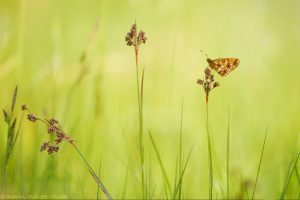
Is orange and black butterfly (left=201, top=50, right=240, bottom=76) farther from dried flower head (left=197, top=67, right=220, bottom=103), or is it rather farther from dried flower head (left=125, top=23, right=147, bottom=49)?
dried flower head (left=125, top=23, right=147, bottom=49)

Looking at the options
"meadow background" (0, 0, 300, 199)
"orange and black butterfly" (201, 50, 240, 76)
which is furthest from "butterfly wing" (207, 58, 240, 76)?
"meadow background" (0, 0, 300, 199)

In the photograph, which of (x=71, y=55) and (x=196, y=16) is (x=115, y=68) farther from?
(x=196, y=16)

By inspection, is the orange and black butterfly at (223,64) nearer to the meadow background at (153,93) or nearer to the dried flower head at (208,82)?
the dried flower head at (208,82)

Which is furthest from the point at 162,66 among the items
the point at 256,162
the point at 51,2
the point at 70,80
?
the point at 51,2

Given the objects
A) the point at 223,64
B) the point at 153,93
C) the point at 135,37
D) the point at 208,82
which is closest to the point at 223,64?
the point at 223,64

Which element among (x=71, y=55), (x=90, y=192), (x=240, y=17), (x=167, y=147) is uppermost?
(x=240, y=17)

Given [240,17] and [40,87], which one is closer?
[40,87]

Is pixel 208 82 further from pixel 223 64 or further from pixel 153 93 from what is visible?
pixel 153 93
